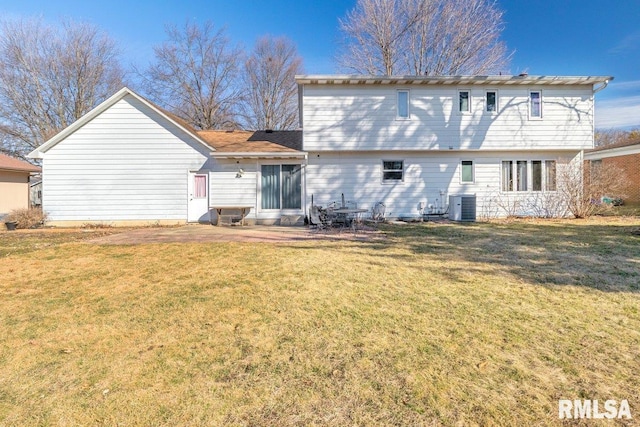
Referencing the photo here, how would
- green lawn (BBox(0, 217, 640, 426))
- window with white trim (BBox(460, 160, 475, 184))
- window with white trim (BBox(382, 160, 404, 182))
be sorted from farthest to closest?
window with white trim (BBox(460, 160, 475, 184))
window with white trim (BBox(382, 160, 404, 182))
green lawn (BBox(0, 217, 640, 426))

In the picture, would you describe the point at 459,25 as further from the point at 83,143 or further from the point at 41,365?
the point at 41,365

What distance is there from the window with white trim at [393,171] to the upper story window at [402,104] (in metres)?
1.90

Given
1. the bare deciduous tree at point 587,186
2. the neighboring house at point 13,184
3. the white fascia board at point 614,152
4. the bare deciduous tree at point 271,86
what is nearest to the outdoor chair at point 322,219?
the bare deciduous tree at point 587,186

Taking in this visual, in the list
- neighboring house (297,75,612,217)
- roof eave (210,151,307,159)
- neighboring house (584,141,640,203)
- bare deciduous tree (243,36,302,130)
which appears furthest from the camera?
bare deciduous tree (243,36,302,130)

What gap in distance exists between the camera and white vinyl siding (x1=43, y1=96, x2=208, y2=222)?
12234mm

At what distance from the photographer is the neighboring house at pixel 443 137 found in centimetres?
1270

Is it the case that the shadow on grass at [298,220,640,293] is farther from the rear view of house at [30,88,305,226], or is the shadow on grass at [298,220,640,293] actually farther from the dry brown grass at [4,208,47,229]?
the dry brown grass at [4,208,47,229]

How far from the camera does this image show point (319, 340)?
3.02m

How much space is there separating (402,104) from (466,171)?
4.03 metres

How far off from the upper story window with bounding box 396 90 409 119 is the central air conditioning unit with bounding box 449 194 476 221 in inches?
159

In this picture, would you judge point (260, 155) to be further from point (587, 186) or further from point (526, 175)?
point (587, 186)

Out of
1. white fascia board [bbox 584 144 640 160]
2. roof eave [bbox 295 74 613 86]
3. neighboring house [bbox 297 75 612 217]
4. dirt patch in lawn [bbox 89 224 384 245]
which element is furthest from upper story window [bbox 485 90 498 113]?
white fascia board [bbox 584 144 640 160]

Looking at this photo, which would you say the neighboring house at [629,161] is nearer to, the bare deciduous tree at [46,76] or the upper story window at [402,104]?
the upper story window at [402,104]

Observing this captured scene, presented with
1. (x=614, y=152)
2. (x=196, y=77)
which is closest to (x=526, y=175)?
(x=614, y=152)
